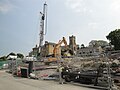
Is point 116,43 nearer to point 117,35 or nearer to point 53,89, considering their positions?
point 117,35

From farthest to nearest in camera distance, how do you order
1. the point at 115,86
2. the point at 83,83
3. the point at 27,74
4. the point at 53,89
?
1. the point at 27,74
2. the point at 83,83
3. the point at 53,89
4. the point at 115,86

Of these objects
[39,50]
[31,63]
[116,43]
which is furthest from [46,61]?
[116,43]

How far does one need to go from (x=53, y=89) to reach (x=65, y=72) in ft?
15.7

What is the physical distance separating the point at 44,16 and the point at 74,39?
27427mm

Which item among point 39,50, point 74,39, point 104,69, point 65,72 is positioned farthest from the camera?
point 74,39

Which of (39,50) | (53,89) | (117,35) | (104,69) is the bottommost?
(53,89)

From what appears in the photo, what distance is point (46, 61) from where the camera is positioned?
3934cm

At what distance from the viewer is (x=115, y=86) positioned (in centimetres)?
1283

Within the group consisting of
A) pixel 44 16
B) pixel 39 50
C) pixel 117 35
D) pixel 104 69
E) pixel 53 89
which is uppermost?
pixel 44 16

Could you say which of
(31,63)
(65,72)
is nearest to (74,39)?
(31,63)

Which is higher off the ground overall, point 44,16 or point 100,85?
point 44,16

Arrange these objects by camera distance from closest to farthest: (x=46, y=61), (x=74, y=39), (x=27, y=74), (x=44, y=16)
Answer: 1. (x=27, y=74)
2. (x=46, y=61)
3. (x=44, y=16)
4. (x=74, y=39)

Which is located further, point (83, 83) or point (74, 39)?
point (74, 39)

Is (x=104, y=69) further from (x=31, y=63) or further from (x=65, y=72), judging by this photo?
(x=31, y=63)
